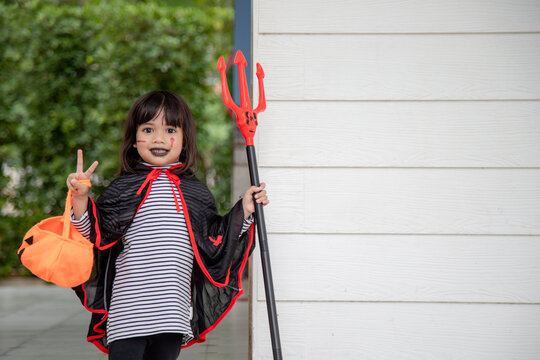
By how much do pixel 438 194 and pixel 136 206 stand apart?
1.00 metres

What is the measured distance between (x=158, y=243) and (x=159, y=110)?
0.42 metres

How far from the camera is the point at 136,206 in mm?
1738

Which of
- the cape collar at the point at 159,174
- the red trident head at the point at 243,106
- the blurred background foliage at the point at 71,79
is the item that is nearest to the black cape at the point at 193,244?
the cape collar at the point at 159,174

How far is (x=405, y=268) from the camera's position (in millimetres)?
1893

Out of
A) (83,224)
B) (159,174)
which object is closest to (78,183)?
(83,224)

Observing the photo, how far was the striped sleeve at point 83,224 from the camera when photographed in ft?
5.38

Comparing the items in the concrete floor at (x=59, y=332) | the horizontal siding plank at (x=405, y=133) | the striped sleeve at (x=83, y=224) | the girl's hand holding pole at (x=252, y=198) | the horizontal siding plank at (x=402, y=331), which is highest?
the horizontal siding plank at (x=405, y=133)

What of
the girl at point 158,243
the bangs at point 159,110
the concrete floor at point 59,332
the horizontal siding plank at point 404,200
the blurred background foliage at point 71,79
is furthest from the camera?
the blurred background foliage at point 71,79

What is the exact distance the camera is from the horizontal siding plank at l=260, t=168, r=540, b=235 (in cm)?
189

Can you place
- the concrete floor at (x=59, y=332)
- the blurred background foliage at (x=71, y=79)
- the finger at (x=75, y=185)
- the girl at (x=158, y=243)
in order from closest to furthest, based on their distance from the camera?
the finger at (x=75, y=185), the girl at (x=158, y=243), the concrete floor at (x=59, y=332), the blurred background foliage at (x=71, y=79)

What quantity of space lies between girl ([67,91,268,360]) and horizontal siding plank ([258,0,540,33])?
540 millimetres

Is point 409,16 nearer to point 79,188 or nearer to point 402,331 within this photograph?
point 402,331

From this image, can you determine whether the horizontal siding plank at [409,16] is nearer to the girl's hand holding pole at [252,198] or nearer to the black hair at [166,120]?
the black hair at [166,120]

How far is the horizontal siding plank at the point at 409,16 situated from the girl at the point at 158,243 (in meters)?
0.54
